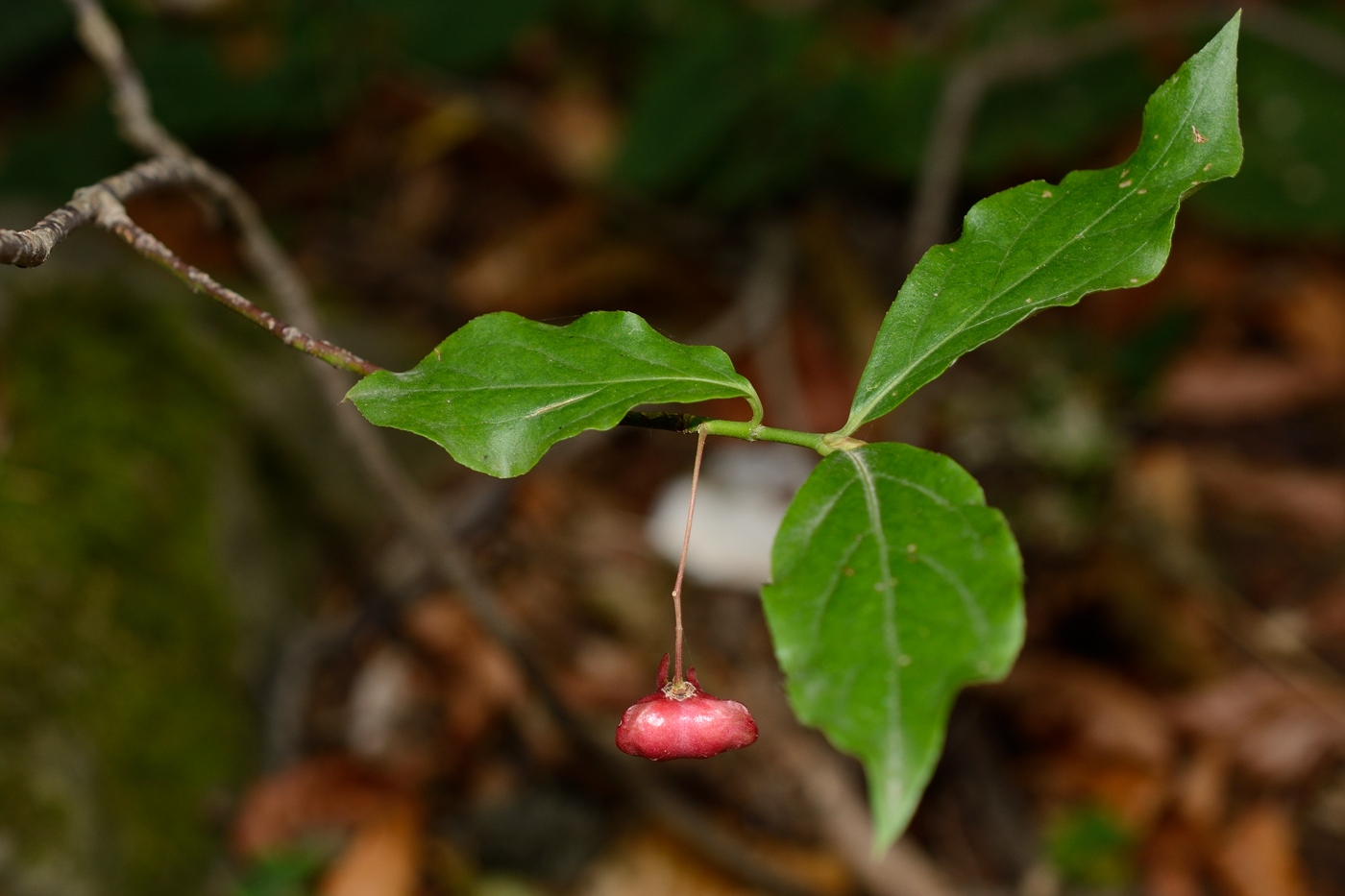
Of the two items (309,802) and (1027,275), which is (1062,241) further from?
(309,802)

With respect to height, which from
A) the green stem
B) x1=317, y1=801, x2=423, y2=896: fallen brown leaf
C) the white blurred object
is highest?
the white blurred object

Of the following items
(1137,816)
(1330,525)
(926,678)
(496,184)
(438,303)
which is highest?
(496,184)

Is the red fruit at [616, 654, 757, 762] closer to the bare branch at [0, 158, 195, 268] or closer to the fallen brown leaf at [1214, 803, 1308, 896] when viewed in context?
the bare branch at [0, 158, 195, 268]

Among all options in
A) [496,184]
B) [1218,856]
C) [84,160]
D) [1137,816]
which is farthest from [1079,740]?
[84,160]

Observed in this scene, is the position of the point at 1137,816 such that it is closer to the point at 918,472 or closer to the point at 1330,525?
the point at 1330,525

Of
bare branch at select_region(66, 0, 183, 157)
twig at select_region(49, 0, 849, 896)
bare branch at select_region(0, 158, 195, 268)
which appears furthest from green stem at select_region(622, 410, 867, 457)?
bare branch at select_region(66, 0, 183, 157)

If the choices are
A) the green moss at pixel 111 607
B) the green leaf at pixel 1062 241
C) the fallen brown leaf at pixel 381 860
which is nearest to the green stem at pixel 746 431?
the green leaf at pixel 1062 241

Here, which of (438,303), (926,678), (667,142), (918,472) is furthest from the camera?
(438,303)
